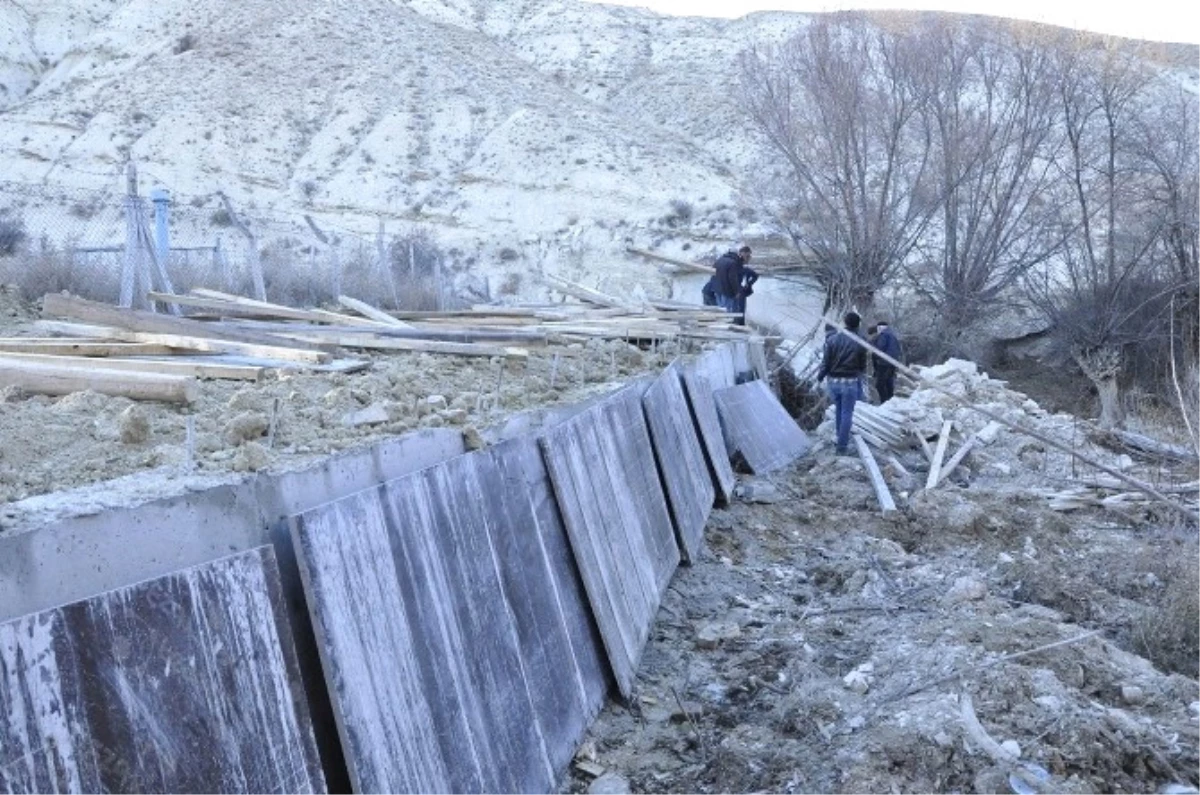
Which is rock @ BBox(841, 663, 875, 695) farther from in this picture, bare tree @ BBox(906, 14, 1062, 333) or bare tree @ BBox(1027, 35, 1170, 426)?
bare tree @ BBox(906, 14, 1062, 333)

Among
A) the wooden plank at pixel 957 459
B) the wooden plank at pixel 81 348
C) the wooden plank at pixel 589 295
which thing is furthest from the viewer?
the wooden plank at pixel 589 295

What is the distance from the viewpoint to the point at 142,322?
288 inches

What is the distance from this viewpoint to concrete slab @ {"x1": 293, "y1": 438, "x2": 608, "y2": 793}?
3.38 meters

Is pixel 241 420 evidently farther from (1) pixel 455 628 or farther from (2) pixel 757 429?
(2) pixel 757 429

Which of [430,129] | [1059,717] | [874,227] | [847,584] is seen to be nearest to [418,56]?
[430,129]

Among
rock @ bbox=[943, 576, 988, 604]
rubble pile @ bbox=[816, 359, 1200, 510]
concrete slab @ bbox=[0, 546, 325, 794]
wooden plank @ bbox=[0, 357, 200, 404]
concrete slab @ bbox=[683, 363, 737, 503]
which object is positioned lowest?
rubble pile @ bbox=[816, 359, 1200, 510]

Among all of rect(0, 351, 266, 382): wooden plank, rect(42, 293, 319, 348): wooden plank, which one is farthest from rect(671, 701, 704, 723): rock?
rect(42, 293, 319, 348): wooden plank

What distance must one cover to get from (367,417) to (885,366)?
12.8 meters

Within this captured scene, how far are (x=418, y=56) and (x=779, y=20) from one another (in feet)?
66.2

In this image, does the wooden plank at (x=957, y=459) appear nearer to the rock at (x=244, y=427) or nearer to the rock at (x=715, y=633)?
the rock at (x=715, y=633)

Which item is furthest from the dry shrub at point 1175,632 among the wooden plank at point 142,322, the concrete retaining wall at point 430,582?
the wooden plank at point 142,322

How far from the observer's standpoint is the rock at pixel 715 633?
649 centimetres

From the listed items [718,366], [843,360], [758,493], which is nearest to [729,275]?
[718,366]

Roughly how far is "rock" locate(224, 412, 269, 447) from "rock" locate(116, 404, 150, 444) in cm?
33
